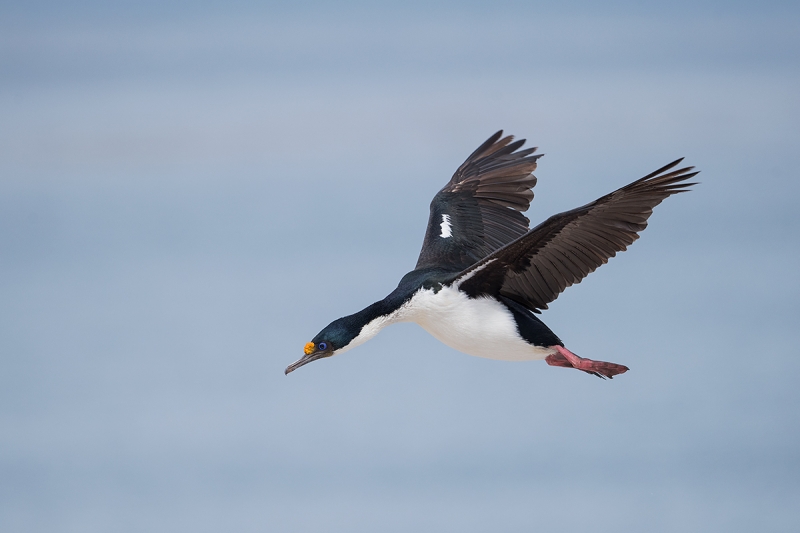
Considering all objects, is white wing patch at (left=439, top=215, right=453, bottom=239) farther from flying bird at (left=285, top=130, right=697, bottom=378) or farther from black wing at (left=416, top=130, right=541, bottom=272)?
flying bird at (left=285, top=130, right=697, bottom=378)

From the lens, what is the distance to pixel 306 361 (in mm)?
11688

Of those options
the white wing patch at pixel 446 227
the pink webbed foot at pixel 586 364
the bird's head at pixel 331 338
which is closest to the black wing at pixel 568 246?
the pink webbed foot at pixel 586 364

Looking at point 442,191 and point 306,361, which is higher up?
point 442,191

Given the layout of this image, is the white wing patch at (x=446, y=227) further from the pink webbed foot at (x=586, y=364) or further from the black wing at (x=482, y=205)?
the pink webbed foot at (x=586, y=364)

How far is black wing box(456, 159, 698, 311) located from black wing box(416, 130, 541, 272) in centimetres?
192

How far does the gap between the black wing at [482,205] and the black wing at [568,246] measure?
1.92 meters

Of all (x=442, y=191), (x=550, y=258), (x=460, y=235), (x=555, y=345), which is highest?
(x=442, y=191)

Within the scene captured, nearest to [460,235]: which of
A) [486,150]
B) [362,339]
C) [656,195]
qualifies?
[486,150]

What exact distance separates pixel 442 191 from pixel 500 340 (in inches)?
161

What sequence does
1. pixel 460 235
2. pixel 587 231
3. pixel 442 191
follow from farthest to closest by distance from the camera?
1. pixel 442 191
2. pixel 460 235
3. pixel 587 231

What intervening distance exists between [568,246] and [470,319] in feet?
4.37

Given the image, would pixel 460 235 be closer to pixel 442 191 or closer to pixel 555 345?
pixel 442 191

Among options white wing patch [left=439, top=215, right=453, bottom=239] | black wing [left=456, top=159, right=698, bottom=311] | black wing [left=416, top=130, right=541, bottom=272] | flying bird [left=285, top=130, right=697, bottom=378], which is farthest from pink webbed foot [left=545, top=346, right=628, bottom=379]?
white wing patch [left=439, top=215, right=453, bottom=239]

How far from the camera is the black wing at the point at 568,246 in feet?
34.2
